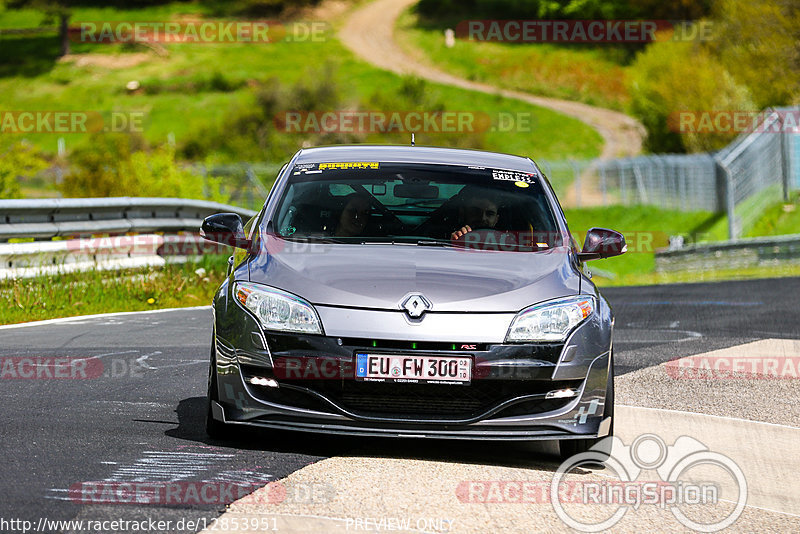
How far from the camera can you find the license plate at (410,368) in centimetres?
597

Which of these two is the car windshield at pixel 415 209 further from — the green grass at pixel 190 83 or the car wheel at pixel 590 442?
the green grass at pixel 190 83

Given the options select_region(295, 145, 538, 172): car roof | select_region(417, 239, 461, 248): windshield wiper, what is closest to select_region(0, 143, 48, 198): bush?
select_region(295, 145, 538, 172): car roof

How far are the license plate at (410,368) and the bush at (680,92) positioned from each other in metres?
45.1

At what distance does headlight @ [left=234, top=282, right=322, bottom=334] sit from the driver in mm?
1259

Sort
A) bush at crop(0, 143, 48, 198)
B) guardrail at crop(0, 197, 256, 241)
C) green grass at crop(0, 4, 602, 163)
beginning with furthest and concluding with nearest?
1. green grass at crop(0, 4, 602, 163)
2. bush at crop(0, 143, 48, 198)
3. guardrail at crop(0, 197, 256, 241)

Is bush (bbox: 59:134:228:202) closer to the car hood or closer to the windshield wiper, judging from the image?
the windshield wiper

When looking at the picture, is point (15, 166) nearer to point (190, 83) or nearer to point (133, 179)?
point (133, 179)

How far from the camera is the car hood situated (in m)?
6.07

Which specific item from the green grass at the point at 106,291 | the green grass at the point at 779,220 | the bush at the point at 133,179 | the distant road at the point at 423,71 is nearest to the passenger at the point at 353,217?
the green grass at the point at 106,291

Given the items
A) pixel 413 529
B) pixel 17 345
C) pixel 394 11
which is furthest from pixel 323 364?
pixel 394 11

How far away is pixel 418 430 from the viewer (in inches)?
239

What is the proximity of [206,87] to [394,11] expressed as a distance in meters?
26.1

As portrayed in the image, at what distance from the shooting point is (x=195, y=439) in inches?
256

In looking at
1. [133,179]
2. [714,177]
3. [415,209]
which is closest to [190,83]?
[714,177]
